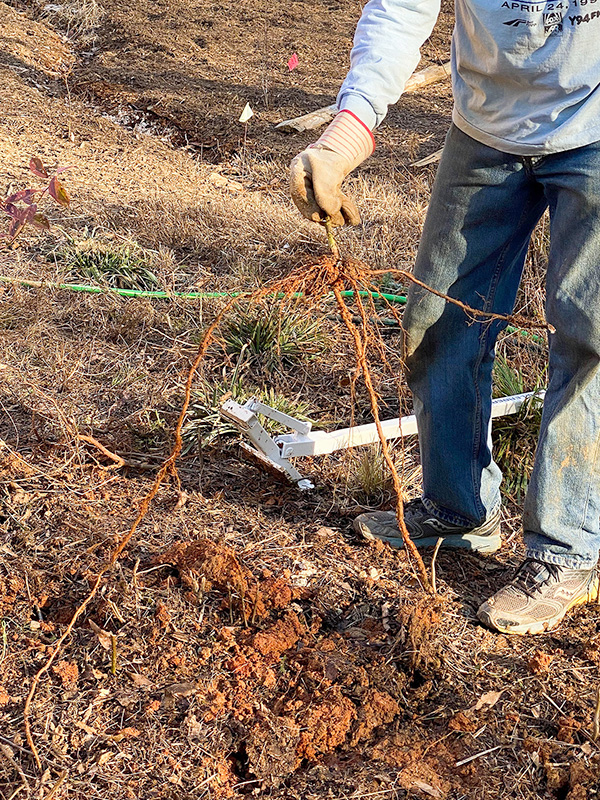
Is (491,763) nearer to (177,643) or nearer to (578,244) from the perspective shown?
(177,643)

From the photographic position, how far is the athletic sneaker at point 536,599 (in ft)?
6.75

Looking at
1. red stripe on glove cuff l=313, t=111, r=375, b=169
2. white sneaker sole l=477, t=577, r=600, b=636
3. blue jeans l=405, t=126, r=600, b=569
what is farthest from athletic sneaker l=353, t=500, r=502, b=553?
red stripe on glove cuff l=313, t=111, r=375, b=169

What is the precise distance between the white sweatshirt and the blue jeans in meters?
0.06

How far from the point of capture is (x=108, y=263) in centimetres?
370

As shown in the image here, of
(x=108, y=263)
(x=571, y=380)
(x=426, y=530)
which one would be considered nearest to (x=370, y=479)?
(x=426, y=530)

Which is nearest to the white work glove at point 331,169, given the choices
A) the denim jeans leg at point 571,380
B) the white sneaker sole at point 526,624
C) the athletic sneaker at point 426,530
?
the denim jeans leg at point 571,380

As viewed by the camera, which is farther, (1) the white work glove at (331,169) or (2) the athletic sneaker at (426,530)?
(2) the athletic sneaker at (426,530)

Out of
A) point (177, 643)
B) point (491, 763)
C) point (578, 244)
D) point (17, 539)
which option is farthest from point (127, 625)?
point (578, 244)

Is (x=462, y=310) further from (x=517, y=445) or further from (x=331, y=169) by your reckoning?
(x=517, y=445)

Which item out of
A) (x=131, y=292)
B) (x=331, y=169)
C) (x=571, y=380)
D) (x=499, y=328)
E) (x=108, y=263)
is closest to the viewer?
(x=331, y=169)

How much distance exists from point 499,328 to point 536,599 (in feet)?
2.24

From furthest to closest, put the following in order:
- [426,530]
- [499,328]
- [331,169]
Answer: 1. [426,530]
2. [499,328]
3. [331,169]

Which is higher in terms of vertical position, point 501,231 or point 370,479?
point 501,231

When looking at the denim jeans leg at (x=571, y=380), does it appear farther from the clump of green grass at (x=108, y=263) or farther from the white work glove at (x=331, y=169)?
the clump of green grass at (x=108, y=263)
